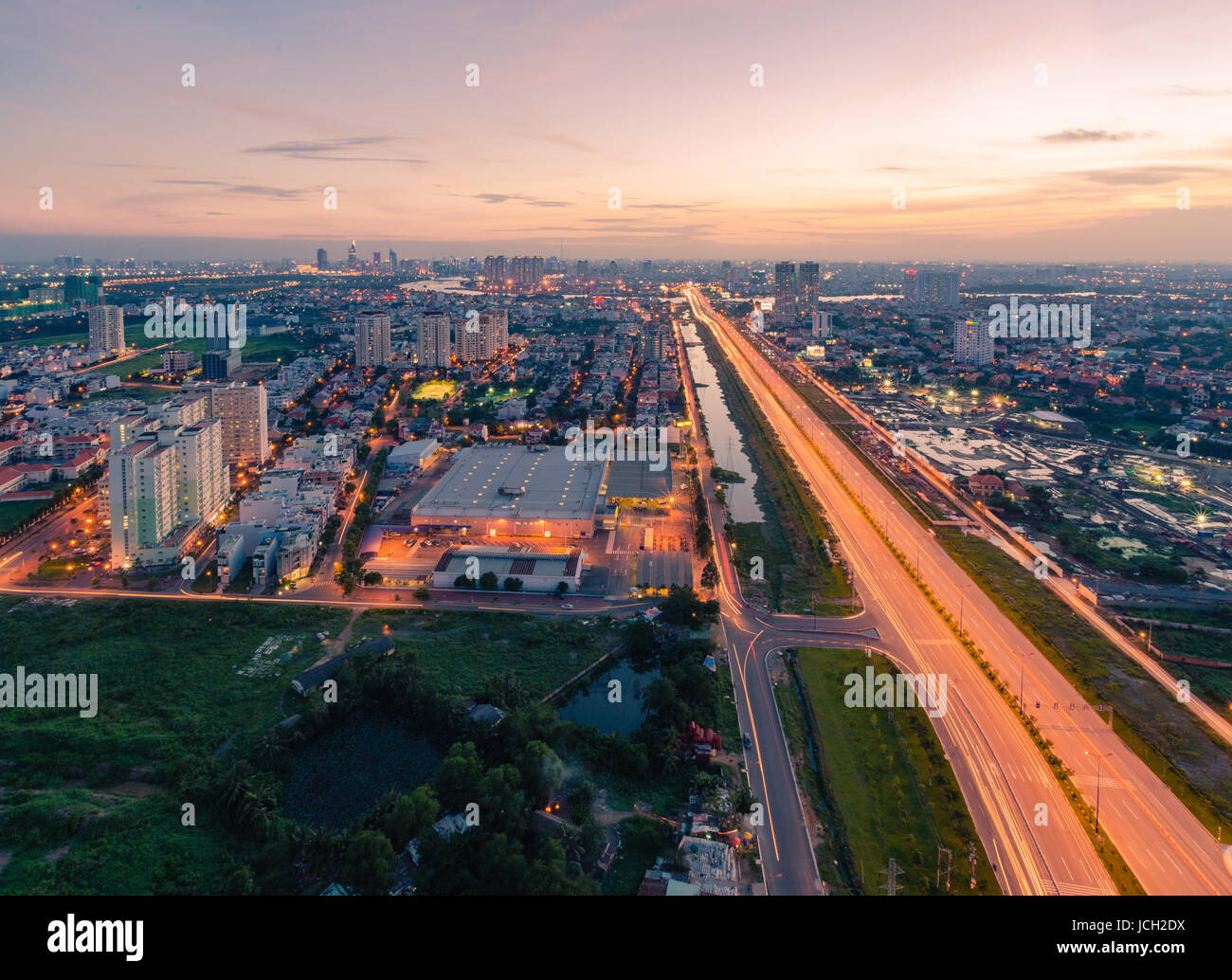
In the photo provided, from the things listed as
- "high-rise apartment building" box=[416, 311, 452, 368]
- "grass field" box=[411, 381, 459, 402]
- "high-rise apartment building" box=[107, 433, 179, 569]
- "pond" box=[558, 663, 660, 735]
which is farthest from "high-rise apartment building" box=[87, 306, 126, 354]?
"pond" box=[558, 663, 660, 735]

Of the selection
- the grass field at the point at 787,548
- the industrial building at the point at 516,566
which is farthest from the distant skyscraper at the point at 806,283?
the industrial building at the point at 516,566

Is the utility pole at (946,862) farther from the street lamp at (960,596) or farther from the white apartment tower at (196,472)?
the white apartment tower at (196,472)

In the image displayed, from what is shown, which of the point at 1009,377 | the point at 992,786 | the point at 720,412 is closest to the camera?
the point at 992,786

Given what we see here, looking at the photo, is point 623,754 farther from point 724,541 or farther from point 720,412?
point 720,412

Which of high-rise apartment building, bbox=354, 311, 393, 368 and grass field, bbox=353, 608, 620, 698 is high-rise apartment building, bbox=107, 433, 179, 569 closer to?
grass field, bbox=353, 608, 620, 698
